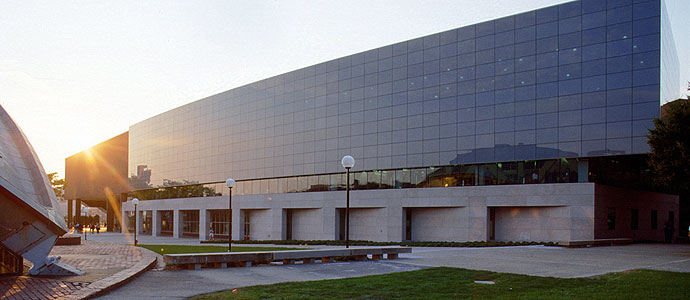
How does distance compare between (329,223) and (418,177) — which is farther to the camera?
(329,223)

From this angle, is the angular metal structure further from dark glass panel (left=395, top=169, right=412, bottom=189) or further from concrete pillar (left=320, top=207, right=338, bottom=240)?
concrete pillar (left=320, top=207, right=338, bottom=240)

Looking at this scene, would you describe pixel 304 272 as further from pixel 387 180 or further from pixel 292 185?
pixel 292 185

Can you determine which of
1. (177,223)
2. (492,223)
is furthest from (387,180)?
(177,223)

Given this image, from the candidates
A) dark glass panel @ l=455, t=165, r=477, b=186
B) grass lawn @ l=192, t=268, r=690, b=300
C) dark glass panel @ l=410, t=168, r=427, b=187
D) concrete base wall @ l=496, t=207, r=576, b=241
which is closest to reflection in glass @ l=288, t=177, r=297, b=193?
dark glass panel @ l=410, t=168, r=427, b=187

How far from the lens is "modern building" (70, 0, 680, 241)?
37750mm

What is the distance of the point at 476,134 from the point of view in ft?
146

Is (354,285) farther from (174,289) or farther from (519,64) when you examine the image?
(519,64)

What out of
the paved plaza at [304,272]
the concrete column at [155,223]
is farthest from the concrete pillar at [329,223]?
the concrete column at [155,223]

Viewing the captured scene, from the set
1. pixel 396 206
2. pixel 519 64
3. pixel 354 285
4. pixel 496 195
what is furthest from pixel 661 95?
pixel 354 285

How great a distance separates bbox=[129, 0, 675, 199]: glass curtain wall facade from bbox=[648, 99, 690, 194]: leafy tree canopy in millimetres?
11305

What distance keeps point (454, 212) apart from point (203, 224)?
129 feet

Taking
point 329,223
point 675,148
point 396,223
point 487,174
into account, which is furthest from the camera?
point 329,223

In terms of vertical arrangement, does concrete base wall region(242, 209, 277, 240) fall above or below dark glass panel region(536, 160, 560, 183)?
below

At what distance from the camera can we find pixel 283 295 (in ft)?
36.5
